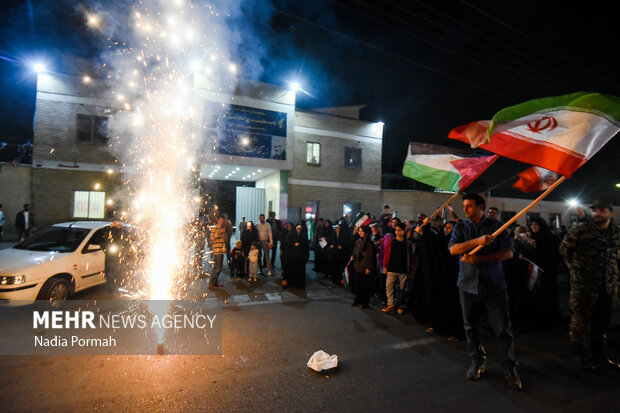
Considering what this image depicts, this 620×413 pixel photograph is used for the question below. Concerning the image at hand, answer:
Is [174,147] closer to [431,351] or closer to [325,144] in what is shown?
[431,351]

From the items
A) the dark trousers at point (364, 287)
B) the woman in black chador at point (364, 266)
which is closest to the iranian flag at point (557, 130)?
the woman in black chador at point (364, 266)

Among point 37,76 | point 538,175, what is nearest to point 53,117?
point 37,76

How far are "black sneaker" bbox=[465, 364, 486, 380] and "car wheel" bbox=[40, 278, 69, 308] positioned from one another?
279 inches

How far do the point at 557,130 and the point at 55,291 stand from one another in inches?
341

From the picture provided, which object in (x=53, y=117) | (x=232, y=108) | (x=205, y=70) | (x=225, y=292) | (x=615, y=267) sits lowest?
(x=225, y=292)

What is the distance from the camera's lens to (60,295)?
19.2 feet

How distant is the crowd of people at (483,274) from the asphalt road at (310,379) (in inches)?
14.0

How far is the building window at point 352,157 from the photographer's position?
64.1ft

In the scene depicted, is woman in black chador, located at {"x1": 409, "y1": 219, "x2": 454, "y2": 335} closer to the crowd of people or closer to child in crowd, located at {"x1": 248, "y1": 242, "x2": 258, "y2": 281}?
the crowd of people

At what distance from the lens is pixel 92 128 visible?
14.1 metres

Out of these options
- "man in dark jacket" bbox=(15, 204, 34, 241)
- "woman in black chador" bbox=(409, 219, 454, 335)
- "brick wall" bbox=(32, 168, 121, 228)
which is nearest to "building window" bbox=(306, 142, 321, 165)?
"brick wall" bbox=(32, 168, 121, 228)

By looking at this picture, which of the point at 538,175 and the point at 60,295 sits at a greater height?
the point at 538,175

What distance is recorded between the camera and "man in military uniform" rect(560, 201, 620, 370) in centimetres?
407

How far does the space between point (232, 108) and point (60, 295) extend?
12040 mm
